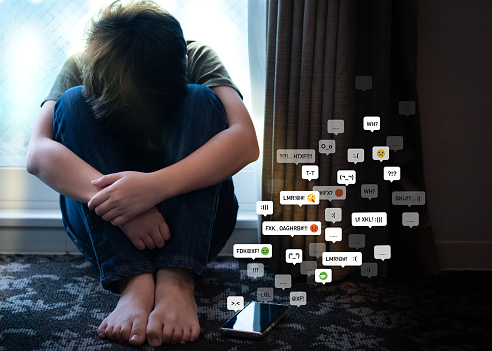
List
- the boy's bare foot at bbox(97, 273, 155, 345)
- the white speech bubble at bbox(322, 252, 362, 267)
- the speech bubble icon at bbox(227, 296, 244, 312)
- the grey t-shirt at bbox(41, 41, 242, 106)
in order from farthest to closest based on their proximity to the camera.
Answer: the white speech bubble at bbox(322, 252, 362, 267) → the grey t-shirt at bbox(41, 41, 242, 106) → the speech bubble icon at bbox(227, 296, 244, 312) → the boy's bare foot at bbox(97, 273, 155, 345)

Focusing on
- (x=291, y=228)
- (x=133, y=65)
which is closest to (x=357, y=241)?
(x=291, y=228)

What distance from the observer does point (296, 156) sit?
1.24m

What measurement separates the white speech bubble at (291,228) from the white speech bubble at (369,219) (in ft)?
0.36

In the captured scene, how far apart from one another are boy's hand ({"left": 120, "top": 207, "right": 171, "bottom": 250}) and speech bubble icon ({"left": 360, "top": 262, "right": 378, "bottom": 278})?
599mm

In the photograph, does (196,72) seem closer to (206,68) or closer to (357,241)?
(206,68)

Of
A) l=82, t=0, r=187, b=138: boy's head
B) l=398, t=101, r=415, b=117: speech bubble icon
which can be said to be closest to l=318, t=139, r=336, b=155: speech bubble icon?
l=398, t=101, r=415, b=117: speech bubble icon

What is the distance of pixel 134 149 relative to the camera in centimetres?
102

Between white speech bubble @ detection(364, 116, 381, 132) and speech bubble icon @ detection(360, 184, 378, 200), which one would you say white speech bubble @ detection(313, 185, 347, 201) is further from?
white speech bubble @ detection(364, 116, 381, 132)

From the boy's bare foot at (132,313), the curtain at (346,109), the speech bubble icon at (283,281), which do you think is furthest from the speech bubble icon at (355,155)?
the boy's bare foot at (132,313)

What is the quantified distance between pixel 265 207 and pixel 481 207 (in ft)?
2.11

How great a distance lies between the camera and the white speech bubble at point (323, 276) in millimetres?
1199

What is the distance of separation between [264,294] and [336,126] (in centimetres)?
45

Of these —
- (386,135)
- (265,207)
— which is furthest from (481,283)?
(265,207)

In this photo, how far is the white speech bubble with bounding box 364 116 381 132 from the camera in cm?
126
